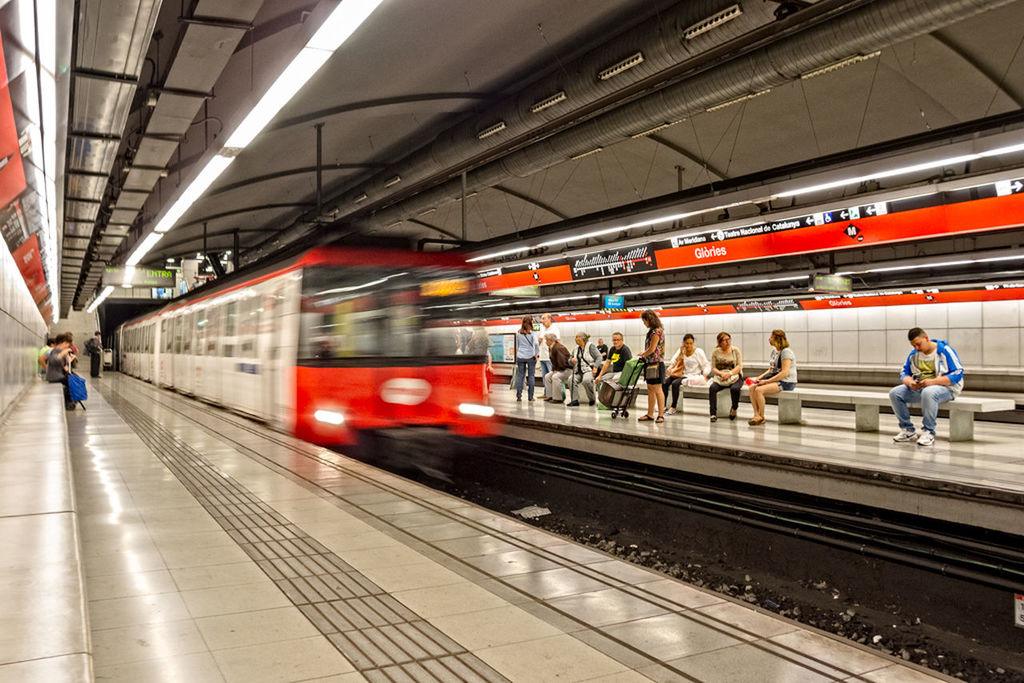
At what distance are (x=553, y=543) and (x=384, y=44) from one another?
7.93 m

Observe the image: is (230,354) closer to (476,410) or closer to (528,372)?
(476,410)

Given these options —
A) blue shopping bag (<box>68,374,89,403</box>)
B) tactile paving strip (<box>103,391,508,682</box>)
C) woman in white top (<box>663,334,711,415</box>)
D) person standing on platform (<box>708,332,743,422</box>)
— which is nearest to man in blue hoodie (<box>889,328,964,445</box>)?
person standing on platform (<box>708,332,743,422</box>)

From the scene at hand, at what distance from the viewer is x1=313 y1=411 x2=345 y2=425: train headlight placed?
9031mm

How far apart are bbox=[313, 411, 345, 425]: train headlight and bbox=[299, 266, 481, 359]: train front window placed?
0.65m

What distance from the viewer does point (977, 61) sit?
11961 millimetres

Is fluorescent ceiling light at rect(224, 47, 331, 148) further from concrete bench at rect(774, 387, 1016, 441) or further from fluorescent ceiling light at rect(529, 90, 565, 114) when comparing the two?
concrete bench at rect(774, 387, 1016, 441)

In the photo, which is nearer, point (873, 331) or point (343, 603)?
point (343, 603)

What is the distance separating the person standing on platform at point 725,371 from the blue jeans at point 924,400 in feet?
8.84

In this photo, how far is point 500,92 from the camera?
12.9 metres

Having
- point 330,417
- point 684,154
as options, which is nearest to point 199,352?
point 330,417

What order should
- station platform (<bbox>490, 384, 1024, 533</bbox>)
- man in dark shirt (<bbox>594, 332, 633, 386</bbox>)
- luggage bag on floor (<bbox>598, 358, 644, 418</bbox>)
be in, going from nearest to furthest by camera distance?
station platform (<bbox>490, 384, 1024, 533</bbox>) < luggage bag on floor (<bbox>598, 358, 644, 418</bbox>) < man in dark shirt (<bbox>594, 332, 633, 386</bbox>)

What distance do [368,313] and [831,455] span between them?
5.38 metres

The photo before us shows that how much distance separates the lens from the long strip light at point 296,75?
5.32 m

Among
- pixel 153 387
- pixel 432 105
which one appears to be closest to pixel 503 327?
pixel 153 387
